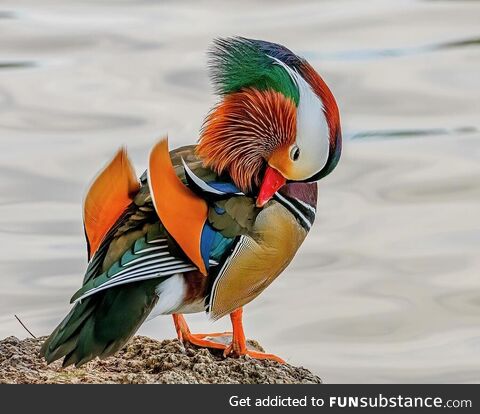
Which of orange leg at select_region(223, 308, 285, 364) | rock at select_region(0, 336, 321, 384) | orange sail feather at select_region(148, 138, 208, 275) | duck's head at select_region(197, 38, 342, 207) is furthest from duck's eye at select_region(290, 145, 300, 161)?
rock at select_region(0, 336, 321, 384)

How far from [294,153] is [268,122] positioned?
102 millimetres

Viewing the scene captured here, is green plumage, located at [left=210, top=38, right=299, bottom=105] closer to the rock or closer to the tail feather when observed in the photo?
the tail feather

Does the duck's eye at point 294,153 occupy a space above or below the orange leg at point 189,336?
above

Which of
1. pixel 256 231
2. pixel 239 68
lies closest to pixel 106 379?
pixel 256 231

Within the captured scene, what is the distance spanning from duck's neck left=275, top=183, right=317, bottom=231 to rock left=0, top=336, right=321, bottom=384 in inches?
16.7

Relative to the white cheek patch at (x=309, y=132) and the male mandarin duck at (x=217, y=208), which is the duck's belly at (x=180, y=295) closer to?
the male mandarin duck at (x=217, y=208)

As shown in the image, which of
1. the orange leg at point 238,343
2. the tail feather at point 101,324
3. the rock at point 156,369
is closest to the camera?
the tail feather at point 101,324

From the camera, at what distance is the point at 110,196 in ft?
9.52

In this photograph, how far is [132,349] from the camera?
321 centimetres

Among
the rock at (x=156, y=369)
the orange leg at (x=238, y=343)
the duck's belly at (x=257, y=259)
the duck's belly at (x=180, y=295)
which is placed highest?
the duck's belly at (x=257, y=259)

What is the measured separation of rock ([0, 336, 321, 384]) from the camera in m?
2.98

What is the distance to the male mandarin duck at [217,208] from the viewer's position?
9.02 ft

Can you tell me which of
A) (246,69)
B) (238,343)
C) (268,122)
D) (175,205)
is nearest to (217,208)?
(175,205)

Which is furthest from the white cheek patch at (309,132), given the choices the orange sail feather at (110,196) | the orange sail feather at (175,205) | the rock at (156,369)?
the rock at (156,369)
